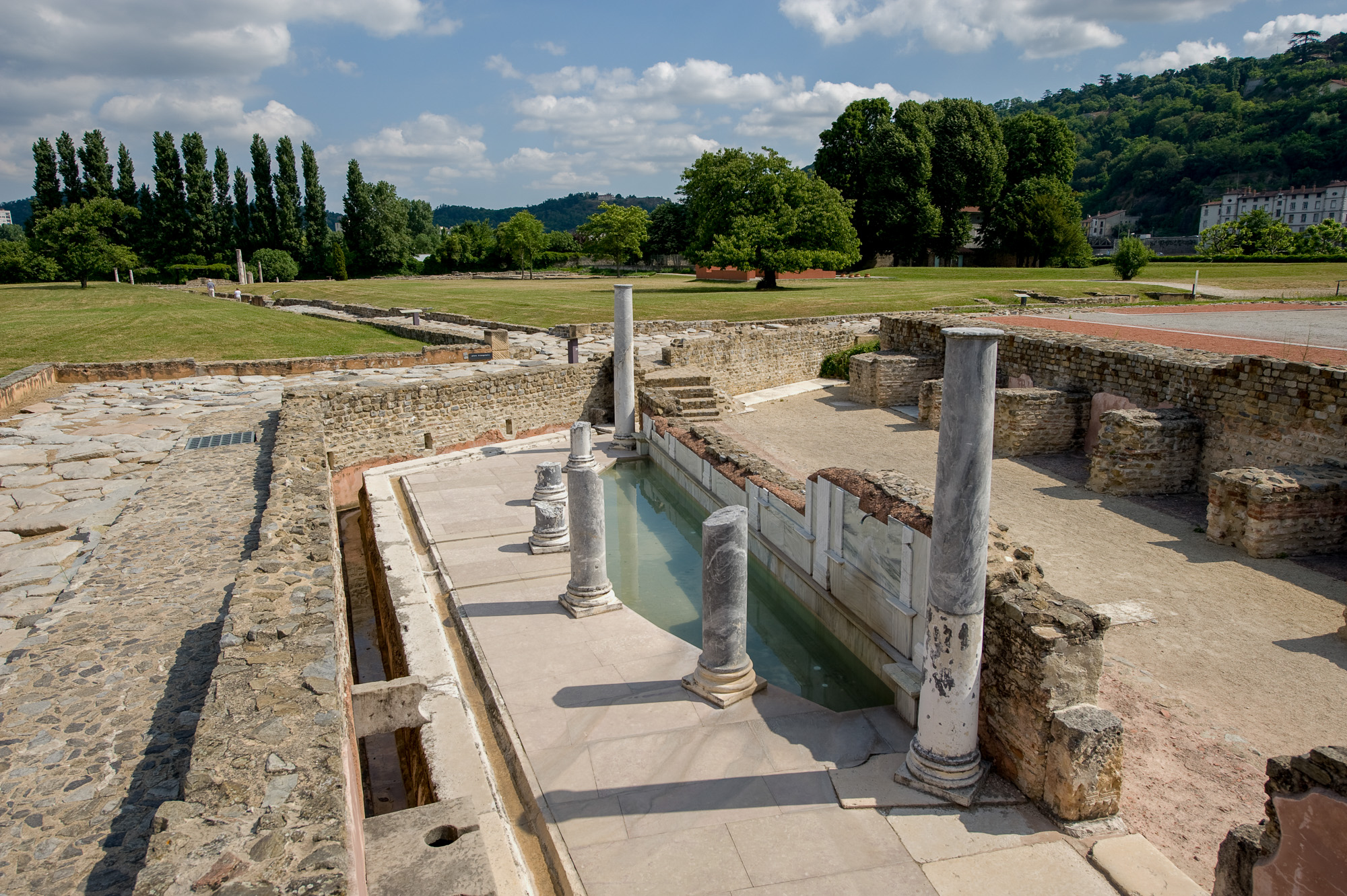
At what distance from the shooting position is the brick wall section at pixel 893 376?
2083 cm

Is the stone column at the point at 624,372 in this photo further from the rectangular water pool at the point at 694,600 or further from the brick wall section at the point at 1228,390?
the brick wall section at the point at 1228,390

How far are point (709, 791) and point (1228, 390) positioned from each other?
12.2 meters

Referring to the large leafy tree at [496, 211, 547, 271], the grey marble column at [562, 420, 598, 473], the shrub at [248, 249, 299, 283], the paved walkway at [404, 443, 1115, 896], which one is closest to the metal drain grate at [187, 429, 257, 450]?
the grey marble column at [562, 420, 598, 473]

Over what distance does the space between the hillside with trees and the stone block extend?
103316 mm

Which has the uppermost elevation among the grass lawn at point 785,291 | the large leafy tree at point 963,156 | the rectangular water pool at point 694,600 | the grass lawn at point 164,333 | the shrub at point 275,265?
the large leafy tree at point 963,156

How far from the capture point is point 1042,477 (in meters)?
14.0

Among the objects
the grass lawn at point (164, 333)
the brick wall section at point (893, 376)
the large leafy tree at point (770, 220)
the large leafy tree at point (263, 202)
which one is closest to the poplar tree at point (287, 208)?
the large leafy tree at point (263, 202)

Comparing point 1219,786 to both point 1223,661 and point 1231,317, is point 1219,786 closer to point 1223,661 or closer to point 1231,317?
point 1223,661

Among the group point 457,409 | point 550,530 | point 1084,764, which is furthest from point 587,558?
point 457,409

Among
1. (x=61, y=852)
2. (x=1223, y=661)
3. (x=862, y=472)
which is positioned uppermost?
(x=862, y=472)

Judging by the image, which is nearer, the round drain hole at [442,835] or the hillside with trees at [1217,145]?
the round drain hole at [442,835]

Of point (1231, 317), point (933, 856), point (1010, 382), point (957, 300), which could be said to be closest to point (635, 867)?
point (933, 856)

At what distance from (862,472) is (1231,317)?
23.3 m

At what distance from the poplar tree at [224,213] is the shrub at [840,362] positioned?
51569mm
